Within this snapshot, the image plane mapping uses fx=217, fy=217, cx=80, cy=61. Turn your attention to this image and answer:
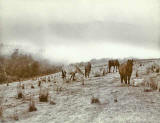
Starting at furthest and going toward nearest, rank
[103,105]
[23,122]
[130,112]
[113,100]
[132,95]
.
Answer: [132,95] → [113,100] → [103,105] → [130,112] → [23,122]

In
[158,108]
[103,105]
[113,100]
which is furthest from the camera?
[113,100]

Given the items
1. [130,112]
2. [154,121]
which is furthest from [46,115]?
[154,121]

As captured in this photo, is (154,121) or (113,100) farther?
(113,100)

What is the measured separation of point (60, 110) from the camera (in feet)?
22.8

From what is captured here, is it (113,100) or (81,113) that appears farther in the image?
(113,100)

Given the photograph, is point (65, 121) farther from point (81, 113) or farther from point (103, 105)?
point (103, 105)

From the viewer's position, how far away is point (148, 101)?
755 cm

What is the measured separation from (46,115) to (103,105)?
6.52 ft

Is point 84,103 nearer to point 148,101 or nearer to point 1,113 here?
point 148,101

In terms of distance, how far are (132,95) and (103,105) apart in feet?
5.75

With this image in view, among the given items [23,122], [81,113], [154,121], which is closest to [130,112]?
[154,121]

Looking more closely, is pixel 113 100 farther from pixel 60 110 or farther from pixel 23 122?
pixel 23 122

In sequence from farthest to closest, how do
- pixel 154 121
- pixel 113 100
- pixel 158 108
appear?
1. pixel 113 100
2. pixel 158 108
3. pixel 154 121

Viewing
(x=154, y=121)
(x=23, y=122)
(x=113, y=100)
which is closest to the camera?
(x=154, y=121)
